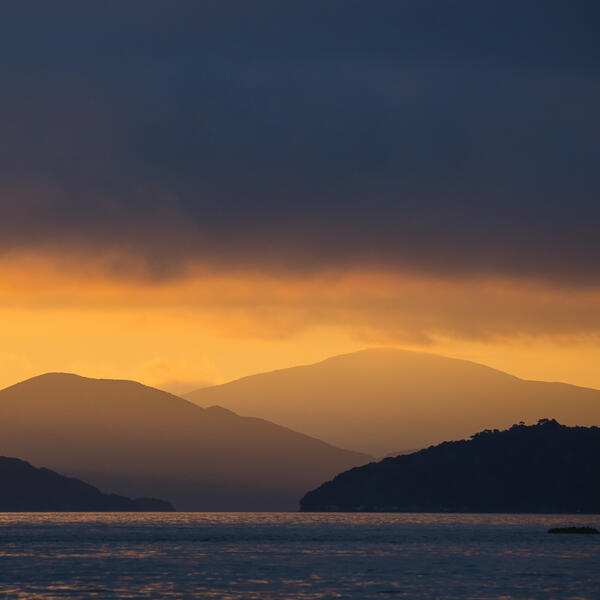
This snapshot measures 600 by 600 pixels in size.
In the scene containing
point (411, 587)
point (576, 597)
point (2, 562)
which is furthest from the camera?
point (2, 562)

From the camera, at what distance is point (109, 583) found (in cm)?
14500

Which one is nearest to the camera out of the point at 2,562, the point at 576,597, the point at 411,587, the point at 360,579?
the point at 576,597

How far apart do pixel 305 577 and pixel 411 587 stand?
18.8m

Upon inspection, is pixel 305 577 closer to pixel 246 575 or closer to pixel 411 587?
pixel 246 575

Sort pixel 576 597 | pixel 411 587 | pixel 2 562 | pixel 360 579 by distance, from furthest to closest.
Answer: pixel 2 562 → pixel 360 579 → pixel 411 587 → pixel 576 597

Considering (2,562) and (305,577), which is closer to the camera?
(305,577)

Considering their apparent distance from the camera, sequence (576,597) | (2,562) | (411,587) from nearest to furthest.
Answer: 1. (576,597)
2. (411,587)
3. (2,562)

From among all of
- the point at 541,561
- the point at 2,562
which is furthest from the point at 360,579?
the point at 2,562

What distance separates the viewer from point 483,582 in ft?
486

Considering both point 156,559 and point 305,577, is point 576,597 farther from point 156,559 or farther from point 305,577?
point 156,559

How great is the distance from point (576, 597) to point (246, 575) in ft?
156

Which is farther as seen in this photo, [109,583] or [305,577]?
[305,577]

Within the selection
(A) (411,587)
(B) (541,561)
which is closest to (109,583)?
(A) (411,587)

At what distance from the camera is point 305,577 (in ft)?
507
